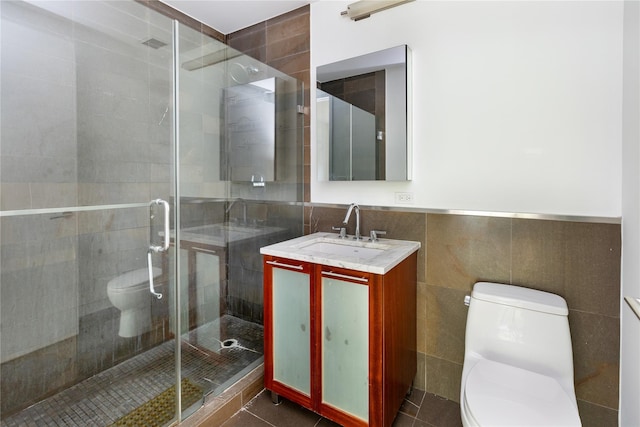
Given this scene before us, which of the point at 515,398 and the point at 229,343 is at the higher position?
the point at 515,398

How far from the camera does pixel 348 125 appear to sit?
2.08 m

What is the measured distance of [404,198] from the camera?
1.94 meters

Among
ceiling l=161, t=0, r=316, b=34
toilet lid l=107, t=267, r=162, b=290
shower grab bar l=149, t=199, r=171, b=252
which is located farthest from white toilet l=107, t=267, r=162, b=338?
ceiling l=161, t=0, r=316, b=34

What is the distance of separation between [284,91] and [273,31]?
54 centimetres

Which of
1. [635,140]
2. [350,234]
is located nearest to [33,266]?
[350,234]

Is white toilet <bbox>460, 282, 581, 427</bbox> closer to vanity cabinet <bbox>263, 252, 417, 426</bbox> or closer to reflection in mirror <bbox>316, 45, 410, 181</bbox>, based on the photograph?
vanity cabinet <bbox>263, 252, 417, 426</bbox>

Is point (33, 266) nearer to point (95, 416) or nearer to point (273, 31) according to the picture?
point (95, 416)

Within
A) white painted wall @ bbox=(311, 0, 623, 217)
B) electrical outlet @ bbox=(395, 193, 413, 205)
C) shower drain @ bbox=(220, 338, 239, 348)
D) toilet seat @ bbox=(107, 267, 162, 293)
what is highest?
white painted wall @ bbox=(311, 0, 623, 217)

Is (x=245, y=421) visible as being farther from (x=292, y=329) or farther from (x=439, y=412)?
(x=439, y=412)

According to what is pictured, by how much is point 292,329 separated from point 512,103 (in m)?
1.66

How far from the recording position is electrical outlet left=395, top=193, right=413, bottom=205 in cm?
192

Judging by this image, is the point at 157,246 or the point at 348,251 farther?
the point at 348,251

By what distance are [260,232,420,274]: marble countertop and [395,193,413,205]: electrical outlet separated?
24 centimetres

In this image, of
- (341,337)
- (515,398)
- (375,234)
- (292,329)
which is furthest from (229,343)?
(515,398)
